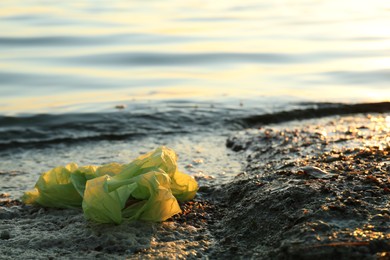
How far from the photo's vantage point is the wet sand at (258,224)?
314 cm

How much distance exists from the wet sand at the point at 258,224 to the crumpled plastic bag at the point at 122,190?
69mm

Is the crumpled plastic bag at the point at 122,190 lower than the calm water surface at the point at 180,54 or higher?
lower

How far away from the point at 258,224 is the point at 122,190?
2.56 ft

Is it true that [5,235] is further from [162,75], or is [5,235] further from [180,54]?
[180,54]

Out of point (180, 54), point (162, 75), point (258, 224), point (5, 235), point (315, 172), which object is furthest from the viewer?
point (180, 54)

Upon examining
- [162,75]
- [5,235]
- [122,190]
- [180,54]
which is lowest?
[5,235]

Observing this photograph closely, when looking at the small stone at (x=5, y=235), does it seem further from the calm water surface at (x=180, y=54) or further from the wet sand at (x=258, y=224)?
the calm water surface at (x=180, y=54)

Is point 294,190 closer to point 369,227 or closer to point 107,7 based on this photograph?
point 369,227

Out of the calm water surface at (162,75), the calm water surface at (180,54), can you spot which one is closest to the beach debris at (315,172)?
the calm water surface at (162,75)

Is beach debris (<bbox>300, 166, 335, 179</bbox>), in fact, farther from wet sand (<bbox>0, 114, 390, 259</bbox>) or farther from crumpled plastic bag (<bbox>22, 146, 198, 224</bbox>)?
crumpled plastic bag (<bbox>22, 146, 198, 224</bbox>)

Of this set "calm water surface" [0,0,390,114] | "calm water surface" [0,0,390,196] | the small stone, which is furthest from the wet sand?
"calm water surface" [0,0,390,114]

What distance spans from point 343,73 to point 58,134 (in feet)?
14.8

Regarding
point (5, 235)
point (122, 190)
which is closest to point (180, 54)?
point (122, 190)

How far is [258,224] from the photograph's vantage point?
3.64 m
